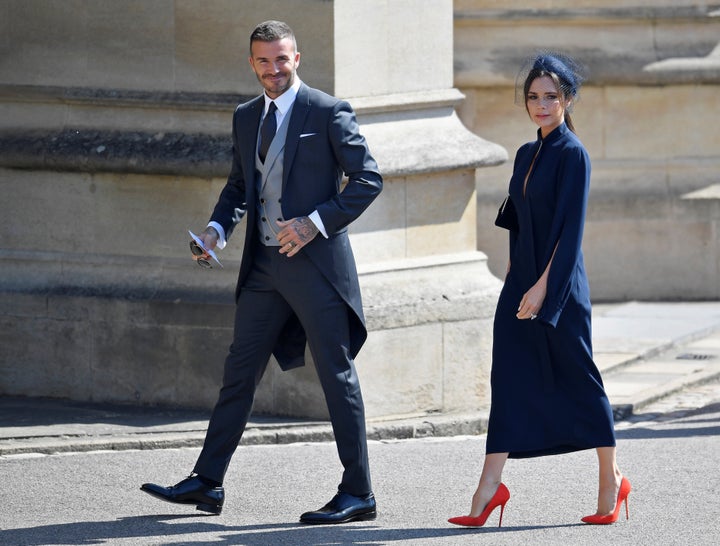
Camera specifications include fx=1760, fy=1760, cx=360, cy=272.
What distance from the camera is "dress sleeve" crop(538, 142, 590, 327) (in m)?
6.79

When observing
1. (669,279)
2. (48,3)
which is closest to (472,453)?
(48,3)

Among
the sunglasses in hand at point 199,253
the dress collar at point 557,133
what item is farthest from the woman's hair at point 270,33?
the dress collar at point 557,133

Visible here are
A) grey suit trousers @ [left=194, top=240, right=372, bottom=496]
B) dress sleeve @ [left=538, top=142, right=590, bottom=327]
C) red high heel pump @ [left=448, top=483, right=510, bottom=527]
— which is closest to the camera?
dress sleeve @ [left=538, top=142, right=590, bottom=327]

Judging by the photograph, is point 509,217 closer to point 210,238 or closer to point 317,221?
point 317,221

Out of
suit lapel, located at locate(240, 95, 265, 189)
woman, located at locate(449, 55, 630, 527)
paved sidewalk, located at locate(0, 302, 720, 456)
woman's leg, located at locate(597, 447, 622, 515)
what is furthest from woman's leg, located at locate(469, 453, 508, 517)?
paved sidewalk, located at locate(0, 302, 720, 456)

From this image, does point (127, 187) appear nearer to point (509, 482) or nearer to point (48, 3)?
point (48, 3)

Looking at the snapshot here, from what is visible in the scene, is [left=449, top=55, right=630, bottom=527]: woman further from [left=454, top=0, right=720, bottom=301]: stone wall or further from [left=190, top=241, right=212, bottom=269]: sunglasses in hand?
[left=454, top=0, right=720, bottom=301]: stone wall

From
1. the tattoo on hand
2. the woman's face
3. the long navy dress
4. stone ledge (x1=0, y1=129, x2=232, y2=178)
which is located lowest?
the long navy dress

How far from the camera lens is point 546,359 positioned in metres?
6.96

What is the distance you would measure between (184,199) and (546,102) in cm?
303

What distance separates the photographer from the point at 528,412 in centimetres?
696

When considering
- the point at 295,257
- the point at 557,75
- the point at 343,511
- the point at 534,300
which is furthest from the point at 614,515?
the point at 557,75

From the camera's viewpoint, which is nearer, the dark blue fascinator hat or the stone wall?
→ the dark blue fascinator hat

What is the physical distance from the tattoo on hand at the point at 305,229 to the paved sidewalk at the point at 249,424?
208 cm
